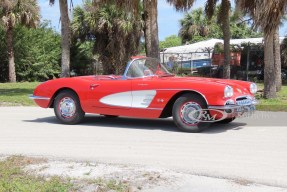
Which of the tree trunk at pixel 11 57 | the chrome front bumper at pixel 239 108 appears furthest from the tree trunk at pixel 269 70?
the tree trunk at pixel 11 57

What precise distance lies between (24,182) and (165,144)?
2999 mm

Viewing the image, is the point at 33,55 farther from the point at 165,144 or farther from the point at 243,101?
the point at 165,144

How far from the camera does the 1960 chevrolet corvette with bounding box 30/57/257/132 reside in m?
8.73

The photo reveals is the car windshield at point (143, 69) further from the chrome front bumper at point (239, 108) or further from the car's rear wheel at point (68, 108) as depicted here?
the chrome front bumper at point (239, 108)

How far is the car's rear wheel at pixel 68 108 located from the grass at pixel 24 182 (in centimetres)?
398

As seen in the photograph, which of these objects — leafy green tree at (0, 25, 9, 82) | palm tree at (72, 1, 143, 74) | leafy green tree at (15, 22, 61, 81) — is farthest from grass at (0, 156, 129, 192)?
leafy green tree at (15, 22, 61, 81)

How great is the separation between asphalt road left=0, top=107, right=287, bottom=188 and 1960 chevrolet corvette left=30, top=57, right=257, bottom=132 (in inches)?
13.0

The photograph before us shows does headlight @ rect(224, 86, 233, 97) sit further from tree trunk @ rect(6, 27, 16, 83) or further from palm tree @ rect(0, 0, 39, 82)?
tree trunk @ rect(6, 27, 16, 83)

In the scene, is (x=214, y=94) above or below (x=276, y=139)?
above

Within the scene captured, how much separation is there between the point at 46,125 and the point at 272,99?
7.97 meters

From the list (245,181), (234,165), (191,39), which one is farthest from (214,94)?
(191,39)

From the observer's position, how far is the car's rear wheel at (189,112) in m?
8.82

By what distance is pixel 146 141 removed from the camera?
810 cm

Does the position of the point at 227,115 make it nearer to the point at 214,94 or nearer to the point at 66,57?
the point at 214,94
